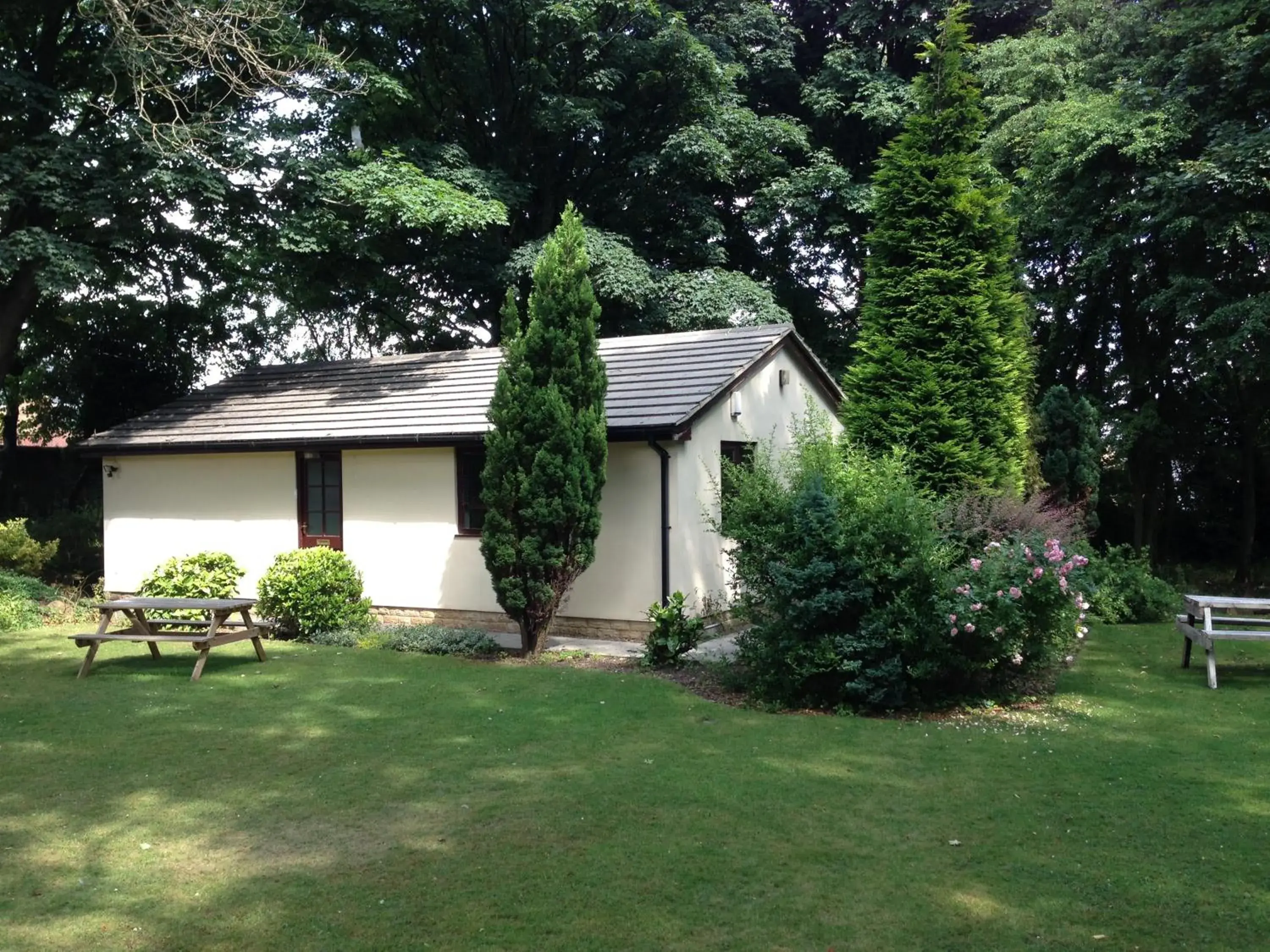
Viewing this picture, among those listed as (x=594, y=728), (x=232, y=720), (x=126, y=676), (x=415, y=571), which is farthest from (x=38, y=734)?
(x=415, y=571)

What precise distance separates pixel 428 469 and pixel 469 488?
767 millimetres

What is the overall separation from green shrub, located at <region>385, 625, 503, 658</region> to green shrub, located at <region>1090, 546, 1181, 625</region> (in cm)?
935

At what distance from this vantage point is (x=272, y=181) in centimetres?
1630

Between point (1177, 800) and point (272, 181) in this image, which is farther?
point (272, 181)

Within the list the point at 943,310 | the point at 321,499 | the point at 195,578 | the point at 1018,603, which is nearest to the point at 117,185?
the point at 321,499

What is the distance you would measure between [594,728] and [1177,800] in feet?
14.4

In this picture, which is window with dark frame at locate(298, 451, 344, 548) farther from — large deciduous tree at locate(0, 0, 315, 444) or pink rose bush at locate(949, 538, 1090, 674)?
pink rose bush at locate(949, 538, 1090, 674)

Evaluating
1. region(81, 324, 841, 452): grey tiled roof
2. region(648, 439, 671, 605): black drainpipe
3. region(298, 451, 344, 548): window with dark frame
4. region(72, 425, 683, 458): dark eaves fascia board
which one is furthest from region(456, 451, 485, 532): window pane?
region(648, 439, 671, 605): black drainpipe

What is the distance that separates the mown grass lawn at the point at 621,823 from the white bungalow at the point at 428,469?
3.49 m

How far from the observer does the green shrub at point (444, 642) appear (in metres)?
12.1

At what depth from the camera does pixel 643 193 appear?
24125 millimetres

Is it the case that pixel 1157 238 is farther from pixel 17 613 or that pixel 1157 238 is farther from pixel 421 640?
pixel 17 613

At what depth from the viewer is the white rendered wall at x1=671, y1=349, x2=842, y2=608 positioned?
12.6 metres

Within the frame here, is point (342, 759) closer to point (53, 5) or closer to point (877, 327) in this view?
point (877, 327)
